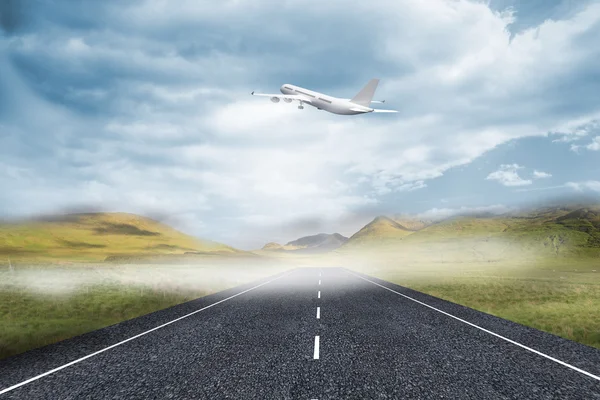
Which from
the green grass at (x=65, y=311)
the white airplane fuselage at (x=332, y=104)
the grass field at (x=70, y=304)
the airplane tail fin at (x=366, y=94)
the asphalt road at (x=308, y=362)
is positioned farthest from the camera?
the airplane tail fin at (x=366, y=94)

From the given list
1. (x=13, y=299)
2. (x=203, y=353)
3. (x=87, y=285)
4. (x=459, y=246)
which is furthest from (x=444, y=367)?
(x=459, y=246)

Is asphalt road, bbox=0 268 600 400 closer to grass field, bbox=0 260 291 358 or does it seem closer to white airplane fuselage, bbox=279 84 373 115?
grass field, bbox=0 260 291 358

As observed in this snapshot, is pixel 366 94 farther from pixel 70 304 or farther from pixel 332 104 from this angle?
pixel 70 304

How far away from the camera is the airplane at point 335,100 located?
27.1 metres

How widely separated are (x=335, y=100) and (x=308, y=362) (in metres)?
22.6

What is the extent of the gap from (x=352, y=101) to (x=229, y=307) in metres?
19.4

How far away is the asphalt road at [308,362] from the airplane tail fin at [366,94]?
20.2 m

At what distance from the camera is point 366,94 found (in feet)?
93.4

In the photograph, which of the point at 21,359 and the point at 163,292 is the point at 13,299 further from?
the point at 21,359

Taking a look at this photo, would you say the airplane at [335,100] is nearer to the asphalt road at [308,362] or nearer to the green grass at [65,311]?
the green grass at [65,311]

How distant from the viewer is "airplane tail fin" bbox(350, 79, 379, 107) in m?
28.0

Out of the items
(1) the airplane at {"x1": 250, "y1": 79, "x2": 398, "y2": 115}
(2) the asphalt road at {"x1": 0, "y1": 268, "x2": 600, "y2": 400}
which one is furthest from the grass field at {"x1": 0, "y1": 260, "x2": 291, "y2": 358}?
(1) the airplane at {"x1": 250, "y1": 79, "x2": 398, "y2": 115}

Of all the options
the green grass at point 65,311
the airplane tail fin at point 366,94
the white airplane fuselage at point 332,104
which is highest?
the airplane tail fin at point 366,94

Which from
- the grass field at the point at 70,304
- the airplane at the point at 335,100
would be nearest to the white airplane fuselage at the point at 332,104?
the airplane at the point at 335,100
